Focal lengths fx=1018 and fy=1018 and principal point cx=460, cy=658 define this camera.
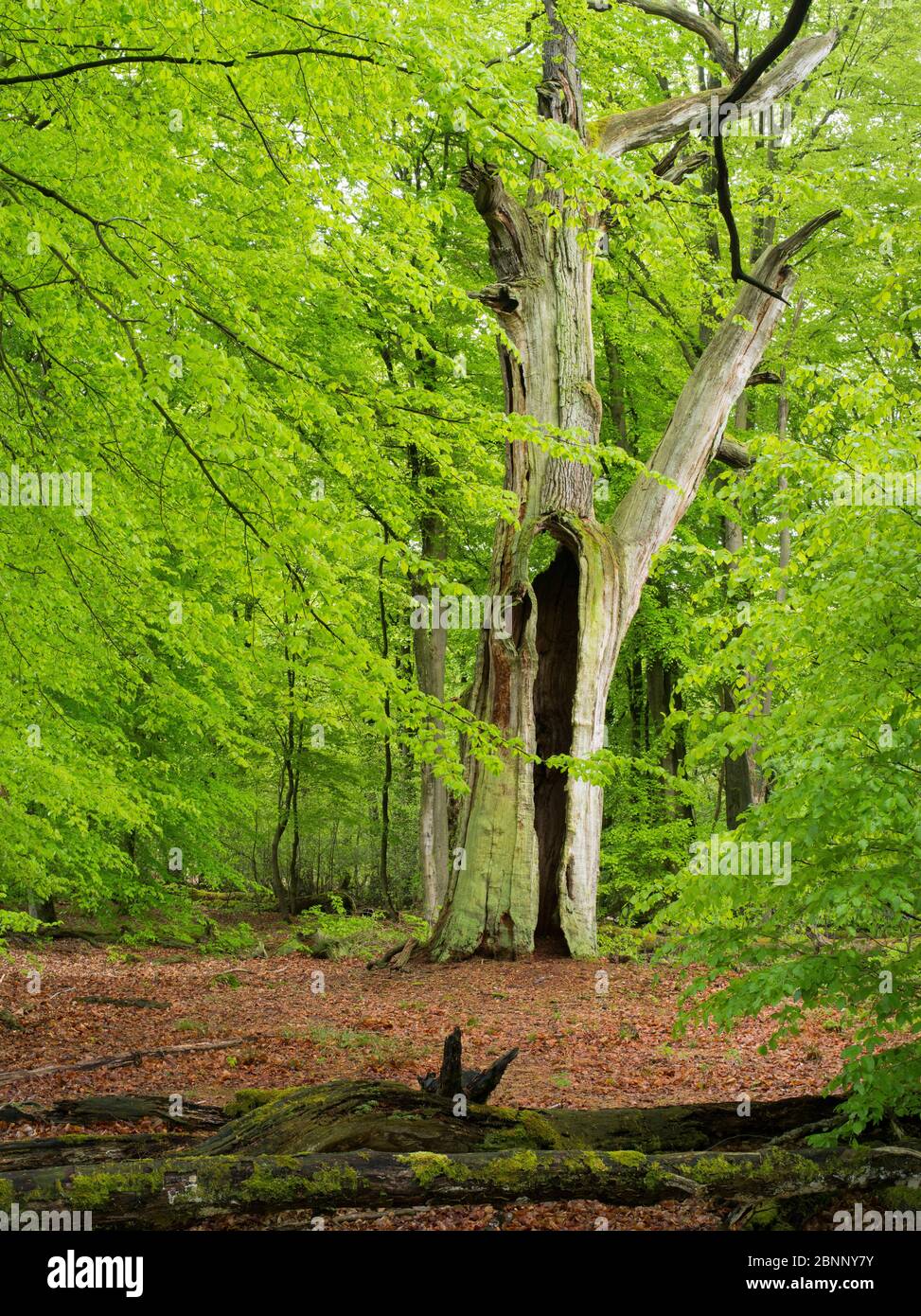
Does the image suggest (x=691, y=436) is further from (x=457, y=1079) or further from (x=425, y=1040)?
(x=457, y=1079)

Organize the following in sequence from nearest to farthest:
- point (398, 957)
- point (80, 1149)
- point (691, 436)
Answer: point (80, 1149), point (398, 957), point (691, 436)

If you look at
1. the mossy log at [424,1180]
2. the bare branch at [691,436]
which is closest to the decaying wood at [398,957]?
the bare branch at [691,436]

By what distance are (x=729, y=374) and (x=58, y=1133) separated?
11937mm

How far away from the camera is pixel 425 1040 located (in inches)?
330

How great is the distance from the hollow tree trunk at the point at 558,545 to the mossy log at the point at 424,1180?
25.5ft

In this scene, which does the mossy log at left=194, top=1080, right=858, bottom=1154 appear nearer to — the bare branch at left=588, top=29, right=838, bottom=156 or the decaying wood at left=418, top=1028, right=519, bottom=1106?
the decaying wood at left=418, top=1028, right=519, bottom=1106

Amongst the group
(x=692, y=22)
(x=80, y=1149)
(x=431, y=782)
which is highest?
(x=692, y=22)

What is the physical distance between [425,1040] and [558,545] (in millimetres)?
6803

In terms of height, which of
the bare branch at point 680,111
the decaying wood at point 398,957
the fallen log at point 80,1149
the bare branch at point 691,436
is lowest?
the decaying wood at point 398,957

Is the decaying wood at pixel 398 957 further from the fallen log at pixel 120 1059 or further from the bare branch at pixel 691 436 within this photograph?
the bare branch at pixel 691 436

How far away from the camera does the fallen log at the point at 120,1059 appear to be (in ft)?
22.0

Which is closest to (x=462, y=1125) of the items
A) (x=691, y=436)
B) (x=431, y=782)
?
(x=691, y=436)

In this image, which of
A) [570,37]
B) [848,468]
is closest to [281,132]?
[848,468]
